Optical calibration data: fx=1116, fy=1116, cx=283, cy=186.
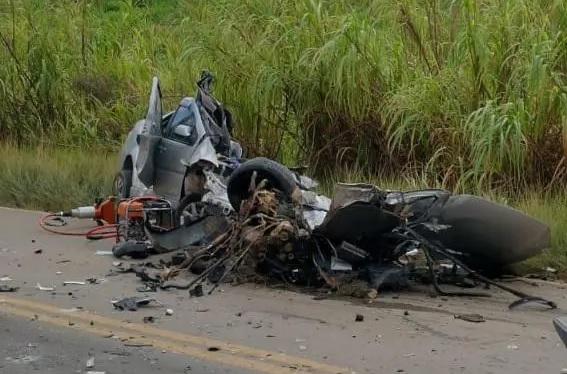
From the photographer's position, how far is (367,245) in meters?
8.05

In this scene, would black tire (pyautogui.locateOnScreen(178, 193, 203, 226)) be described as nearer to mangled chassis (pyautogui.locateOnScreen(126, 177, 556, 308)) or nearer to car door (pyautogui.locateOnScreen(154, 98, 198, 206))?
car door (pyautogui.locateOnScreen(154, 98, 198, 206))

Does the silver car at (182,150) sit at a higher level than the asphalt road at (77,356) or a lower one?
higher

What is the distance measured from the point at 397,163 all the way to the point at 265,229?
134 inches

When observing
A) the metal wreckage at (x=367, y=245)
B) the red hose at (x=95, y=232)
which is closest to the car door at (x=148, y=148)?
the red hose at (x=95, y=232)

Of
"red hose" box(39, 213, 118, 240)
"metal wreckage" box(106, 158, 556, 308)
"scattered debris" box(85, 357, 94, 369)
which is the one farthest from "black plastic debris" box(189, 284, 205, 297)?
"red hose" box(39, 213, 118, 240)

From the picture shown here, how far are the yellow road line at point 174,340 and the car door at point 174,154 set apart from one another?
8.31ft

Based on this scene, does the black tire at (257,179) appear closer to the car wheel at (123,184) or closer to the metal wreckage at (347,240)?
the metal wreckage at (347,240)

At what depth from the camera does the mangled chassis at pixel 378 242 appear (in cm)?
790

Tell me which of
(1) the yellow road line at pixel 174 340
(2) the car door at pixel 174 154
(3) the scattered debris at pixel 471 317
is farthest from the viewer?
(2) the car door at pixel 174 154

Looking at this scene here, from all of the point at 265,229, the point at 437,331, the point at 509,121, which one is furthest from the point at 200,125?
the point at 437,331

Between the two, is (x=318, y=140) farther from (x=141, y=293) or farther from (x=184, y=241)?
(x=141, y=293)

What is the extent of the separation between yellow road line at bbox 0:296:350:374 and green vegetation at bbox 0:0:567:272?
122 inches

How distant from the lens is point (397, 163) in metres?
11.3

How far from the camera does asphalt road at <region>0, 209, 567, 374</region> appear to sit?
613 centimetres
